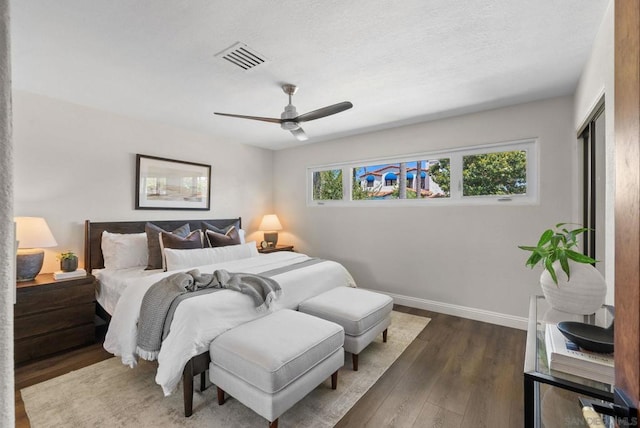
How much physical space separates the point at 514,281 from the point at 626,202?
3149mm

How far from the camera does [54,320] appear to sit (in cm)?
262

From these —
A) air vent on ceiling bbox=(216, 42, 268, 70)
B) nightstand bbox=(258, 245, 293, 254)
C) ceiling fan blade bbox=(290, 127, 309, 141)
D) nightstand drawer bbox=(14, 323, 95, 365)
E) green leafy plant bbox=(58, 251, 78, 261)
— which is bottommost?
nightstand drawer bbox=(14, 323, 95, 365)

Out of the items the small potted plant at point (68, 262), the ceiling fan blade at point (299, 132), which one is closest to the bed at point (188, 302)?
the small potted plant at point (68, 262)

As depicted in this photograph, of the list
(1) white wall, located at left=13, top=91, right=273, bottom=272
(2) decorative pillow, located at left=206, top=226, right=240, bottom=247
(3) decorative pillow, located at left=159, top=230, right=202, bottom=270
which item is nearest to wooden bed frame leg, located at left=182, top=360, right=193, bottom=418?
(3) decorative pillow, located at left=159, top=230, right=202, bottom=270

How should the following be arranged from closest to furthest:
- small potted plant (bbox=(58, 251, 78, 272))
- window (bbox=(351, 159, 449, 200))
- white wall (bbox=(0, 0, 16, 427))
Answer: white wall (bbox=(0, 0, 16, 427))
small potted plant (bbox=(58, 251, 78, 272))
window (bbox=(351, 159, 449, 200))

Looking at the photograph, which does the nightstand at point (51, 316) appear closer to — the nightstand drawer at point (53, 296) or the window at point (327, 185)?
the nightstand drawer at point (53, 296)

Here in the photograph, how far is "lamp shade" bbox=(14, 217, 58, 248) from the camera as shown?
2600 millimetres

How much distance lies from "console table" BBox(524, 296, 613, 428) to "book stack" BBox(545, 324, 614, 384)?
2 centimetres

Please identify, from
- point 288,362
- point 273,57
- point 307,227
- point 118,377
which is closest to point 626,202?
point 288,362

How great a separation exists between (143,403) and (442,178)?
369 cm

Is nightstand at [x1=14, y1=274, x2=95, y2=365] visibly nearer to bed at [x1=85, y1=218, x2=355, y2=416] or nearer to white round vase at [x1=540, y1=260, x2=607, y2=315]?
bed at [x1=85, y1=218, x2=355, y2=416]

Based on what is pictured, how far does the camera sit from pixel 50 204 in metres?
3.01

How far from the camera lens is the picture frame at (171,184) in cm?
370

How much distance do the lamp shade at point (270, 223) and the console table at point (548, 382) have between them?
3.94m
